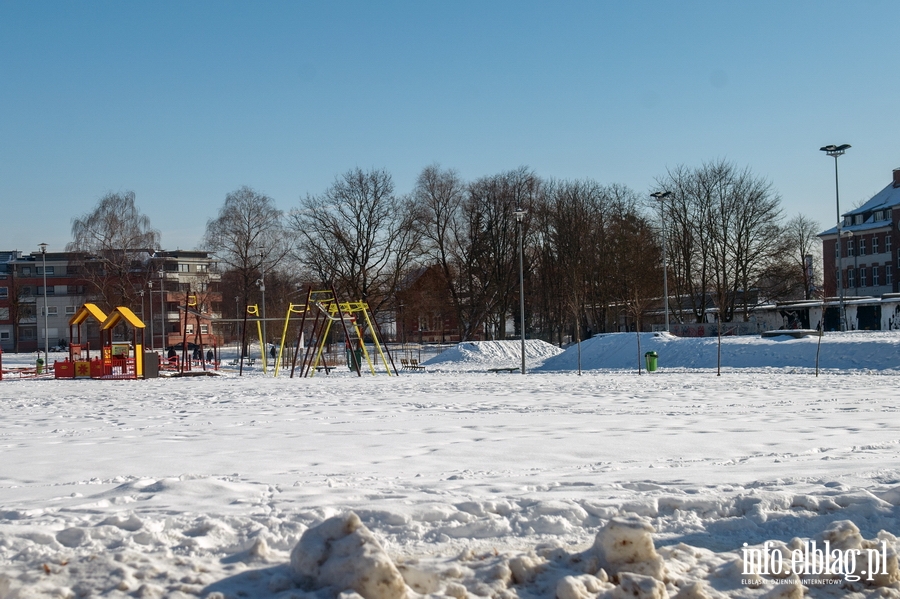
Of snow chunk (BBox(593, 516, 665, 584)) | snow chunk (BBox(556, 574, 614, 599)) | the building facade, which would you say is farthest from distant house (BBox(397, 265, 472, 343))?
snow chunk (BBox(556, 574, 614, 599))

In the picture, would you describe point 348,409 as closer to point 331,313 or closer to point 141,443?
point 141,443

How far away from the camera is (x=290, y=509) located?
696 centimetres

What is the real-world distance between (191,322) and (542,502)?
83786mm

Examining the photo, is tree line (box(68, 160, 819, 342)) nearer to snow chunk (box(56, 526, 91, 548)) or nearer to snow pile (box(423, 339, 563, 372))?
snow pile (box(423, 339, 563, 372))

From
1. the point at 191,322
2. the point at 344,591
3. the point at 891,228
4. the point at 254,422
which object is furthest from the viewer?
the point at 191,322

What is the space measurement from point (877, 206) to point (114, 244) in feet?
223

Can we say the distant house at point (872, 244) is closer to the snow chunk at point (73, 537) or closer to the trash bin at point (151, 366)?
the trash bin at point (151, 366)

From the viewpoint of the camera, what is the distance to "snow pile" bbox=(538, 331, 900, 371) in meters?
31.9

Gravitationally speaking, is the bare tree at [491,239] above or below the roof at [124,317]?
above

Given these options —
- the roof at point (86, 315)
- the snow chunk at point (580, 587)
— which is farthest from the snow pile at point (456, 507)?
the roof at point (86, 315)

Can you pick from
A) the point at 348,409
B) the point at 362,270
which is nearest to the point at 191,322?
the point at 362,270

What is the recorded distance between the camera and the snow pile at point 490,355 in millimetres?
44438

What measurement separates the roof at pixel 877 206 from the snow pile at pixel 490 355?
141 feet

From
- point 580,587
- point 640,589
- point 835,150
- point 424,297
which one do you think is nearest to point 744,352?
point 835,150
